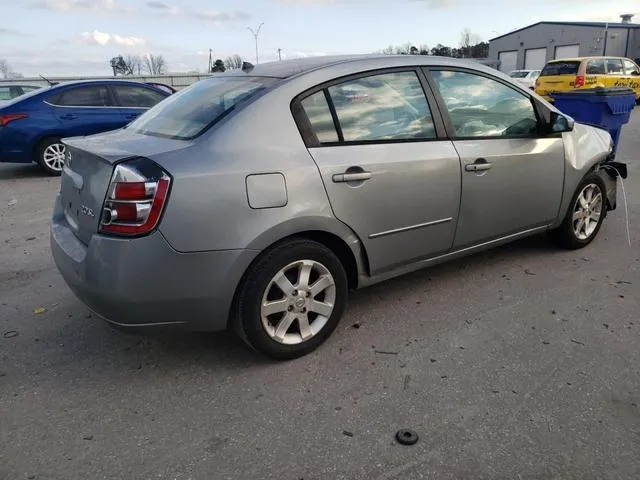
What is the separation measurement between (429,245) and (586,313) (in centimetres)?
112

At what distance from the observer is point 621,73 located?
1947cm

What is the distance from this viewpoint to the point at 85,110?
28.6 ft

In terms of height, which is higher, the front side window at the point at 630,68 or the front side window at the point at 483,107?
the front side window at the point at 630,68

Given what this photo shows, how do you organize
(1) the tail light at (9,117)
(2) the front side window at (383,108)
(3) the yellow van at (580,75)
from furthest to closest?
(3) the yellow van at (580,75) → (1) the tail light at (9,117) → (2) the front side window at (383,108)

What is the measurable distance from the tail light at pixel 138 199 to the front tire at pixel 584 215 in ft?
11.1

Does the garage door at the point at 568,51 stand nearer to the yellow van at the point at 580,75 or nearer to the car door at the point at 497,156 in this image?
the yellow van at the point at 580,75

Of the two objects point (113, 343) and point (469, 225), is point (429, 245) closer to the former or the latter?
point (469, 225)

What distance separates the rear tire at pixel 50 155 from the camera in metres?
8.45

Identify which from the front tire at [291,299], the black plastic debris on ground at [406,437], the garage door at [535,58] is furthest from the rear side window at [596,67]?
the garage door at [535,58]

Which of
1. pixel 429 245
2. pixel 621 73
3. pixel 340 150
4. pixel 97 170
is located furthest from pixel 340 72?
pixel 621 73

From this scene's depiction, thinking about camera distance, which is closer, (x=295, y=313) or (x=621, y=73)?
(x=295, y=313)

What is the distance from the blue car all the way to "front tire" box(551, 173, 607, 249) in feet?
22.2

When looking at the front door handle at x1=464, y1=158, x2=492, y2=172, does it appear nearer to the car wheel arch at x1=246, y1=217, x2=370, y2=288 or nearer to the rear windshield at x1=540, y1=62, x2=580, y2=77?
the car wheel arch at x1=246, y1=217, x2=370, y2=288

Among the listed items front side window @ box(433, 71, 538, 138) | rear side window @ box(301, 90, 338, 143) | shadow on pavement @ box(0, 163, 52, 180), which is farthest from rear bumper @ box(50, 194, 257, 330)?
shadow on pavement @ box(0, 163, 52, 180)
